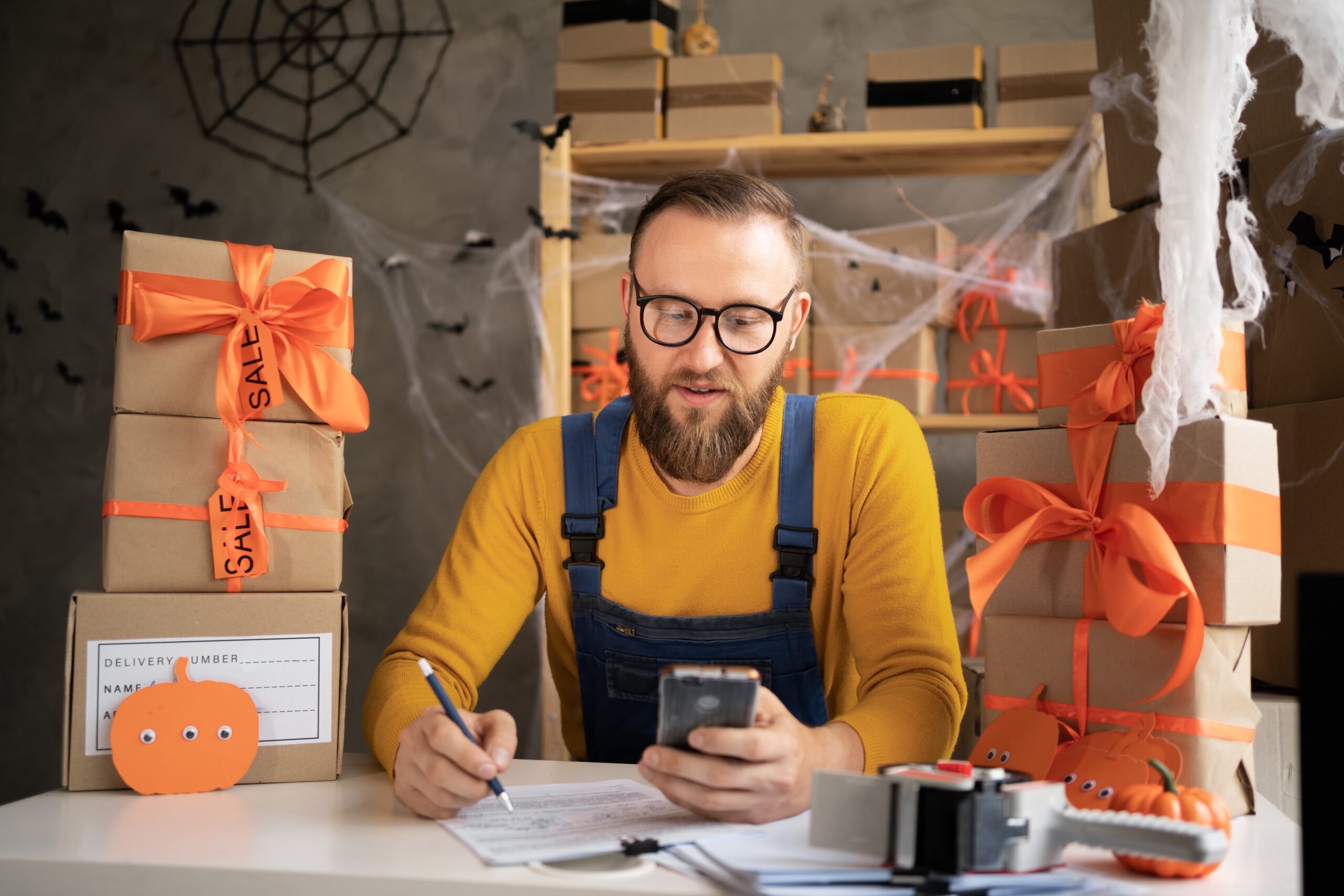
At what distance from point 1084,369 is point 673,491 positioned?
53 centimetres

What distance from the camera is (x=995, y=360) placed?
2244 mm

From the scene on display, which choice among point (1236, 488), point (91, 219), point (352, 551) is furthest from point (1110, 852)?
point (91, 219)

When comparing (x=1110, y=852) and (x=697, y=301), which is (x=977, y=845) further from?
(x=697, y=301)

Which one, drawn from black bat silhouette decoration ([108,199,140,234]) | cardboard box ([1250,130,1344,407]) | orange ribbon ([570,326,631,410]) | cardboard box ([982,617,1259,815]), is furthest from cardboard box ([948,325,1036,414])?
black bat silhouette decoration ([108,199,140,234])

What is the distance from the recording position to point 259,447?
1.11 meters

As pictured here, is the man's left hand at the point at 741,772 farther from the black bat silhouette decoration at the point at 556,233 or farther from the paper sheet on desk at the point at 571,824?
the black bat silhouette decoration at the point at 556,233

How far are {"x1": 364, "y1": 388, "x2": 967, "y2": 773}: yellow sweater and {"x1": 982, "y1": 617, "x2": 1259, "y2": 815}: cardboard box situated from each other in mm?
152

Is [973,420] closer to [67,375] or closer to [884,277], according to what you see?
[884,277]

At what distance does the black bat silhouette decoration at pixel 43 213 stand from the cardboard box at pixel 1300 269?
3008 millimetres

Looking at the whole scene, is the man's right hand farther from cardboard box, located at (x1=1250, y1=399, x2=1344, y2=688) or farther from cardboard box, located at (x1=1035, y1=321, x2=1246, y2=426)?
cardboard box, located at (x1=1250, y1=399, x2=1344, y2=688)

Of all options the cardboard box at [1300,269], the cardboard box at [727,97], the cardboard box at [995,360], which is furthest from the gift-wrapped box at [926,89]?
the cardboard box at [1300,269]

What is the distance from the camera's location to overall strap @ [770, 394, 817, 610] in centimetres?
130

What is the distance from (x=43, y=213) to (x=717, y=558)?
2.65m

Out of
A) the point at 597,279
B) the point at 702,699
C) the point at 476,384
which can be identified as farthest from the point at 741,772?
the point at 476,384
